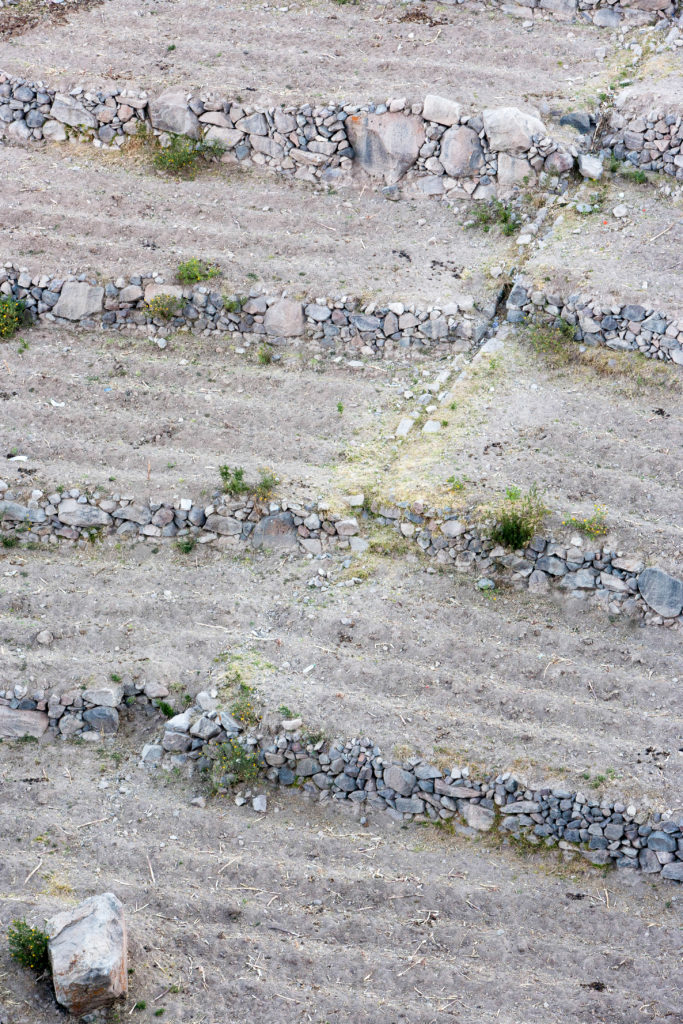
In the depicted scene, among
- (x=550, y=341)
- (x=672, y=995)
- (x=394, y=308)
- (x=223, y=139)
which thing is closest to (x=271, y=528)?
(x=394, y=308)

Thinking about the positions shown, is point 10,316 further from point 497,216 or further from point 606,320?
point 606,320

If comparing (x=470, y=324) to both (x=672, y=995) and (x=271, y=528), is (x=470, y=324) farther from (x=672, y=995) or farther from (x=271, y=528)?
(x=672, y=995)

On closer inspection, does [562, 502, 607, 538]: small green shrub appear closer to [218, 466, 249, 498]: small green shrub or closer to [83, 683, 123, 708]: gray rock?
[218, 466, 249, 498]: small green shrub

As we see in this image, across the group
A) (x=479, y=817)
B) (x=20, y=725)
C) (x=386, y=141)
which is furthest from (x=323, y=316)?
(x=479, y=817)

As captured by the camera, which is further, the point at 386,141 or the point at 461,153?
the point at 386,141

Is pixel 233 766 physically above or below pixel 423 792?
below
